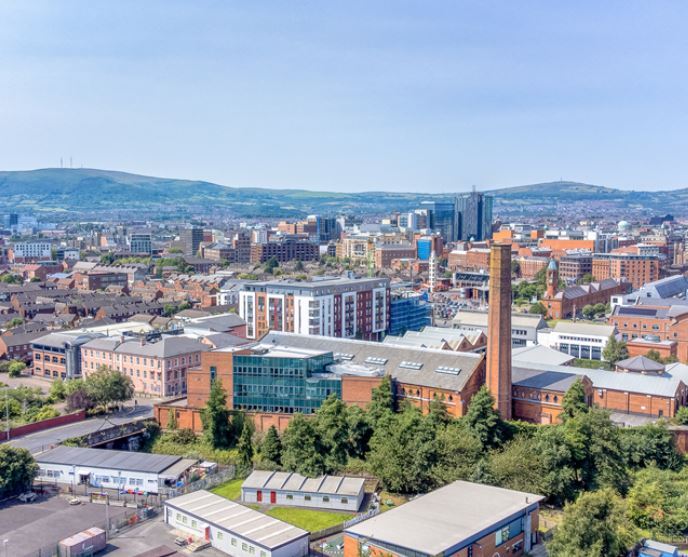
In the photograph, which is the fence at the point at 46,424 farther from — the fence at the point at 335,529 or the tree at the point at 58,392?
the fence at the point at 335,529

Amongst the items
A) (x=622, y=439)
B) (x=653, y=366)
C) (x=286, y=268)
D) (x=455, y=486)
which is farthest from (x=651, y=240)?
(x=455, y=486)

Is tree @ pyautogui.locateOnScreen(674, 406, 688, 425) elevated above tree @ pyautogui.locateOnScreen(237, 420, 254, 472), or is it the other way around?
tree @ pyautogui.locateOnScreen(674, 406, 688, 425)

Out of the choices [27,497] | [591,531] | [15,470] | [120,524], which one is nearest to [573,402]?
[591,531]

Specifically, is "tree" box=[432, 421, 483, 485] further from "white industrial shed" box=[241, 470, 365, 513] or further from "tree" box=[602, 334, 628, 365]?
"tree" box=[602, 334, 628, 365]

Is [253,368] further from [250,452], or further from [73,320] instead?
[73,320]

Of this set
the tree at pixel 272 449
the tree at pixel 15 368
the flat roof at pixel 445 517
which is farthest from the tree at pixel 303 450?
the tree at pixel 15 368

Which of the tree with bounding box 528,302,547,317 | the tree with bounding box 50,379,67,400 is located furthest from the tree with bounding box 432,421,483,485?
the tree with bounding box 528,302,547,317
